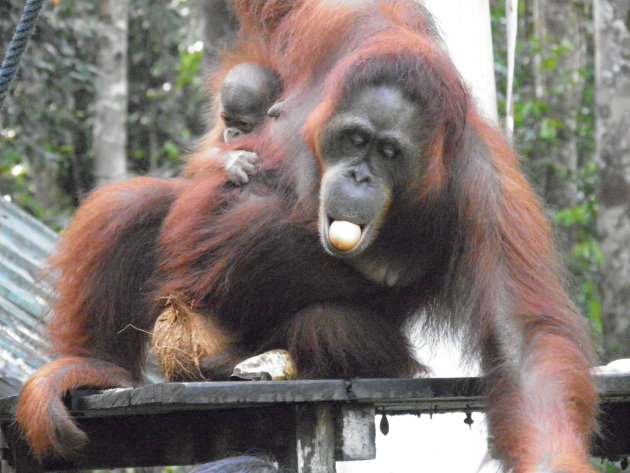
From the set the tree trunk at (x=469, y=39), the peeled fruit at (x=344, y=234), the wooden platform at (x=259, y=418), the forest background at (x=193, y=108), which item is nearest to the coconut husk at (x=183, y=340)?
the wooden platform at (x=259, y=418)

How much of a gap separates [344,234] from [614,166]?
3.77 meters

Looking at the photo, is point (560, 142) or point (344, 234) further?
point (560, 142)

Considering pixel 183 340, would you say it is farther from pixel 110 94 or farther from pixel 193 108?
pixel 193 108

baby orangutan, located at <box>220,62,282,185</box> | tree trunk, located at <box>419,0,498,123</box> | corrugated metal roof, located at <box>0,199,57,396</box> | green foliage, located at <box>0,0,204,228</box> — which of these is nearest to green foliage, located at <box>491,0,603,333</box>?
green foliage, located at <box>0,0,204,228</box>

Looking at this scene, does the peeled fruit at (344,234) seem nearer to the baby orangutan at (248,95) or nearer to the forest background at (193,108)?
the baby orangutan at (248,95)

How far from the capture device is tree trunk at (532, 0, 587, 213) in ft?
26.6

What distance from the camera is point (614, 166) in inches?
234

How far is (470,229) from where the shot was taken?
2.69 metres

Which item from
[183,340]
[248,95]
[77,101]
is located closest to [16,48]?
[248,95]

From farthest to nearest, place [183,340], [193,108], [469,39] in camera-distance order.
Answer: [193,108] < [469,39] < [183,340]

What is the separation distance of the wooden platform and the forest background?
200 cm

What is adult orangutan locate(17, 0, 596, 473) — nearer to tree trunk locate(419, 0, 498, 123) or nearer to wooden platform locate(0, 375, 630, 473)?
wooden platform locate(0, 375, 630, 473)

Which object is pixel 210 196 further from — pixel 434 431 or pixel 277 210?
pixel 434 431

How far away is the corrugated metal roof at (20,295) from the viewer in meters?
3.58
